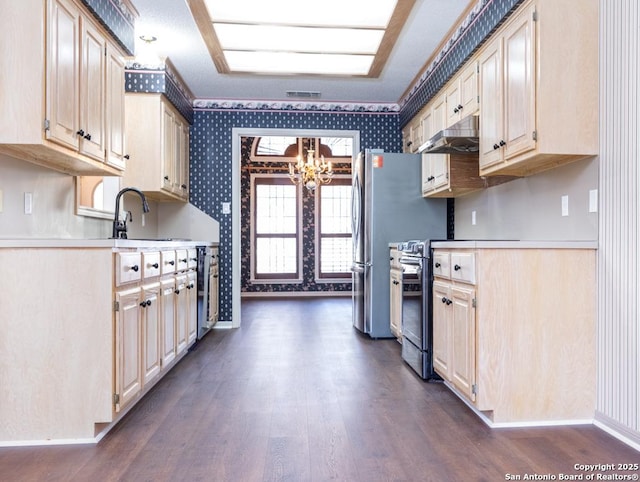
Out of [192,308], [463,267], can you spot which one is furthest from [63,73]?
[463,267]

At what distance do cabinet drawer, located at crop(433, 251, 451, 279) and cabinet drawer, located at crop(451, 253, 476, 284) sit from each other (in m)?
0.09

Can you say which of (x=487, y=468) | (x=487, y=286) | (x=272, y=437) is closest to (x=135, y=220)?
(x=272, y=437)

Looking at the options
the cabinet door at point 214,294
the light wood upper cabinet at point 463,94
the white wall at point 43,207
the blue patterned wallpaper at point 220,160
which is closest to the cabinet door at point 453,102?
the light wood upper cabinet at point 463,94

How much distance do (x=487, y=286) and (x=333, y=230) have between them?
19.2 ft

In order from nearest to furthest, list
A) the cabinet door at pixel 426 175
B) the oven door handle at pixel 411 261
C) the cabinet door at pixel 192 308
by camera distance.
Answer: the oven door handle at pixel 411 261 → the cabinet door at pixel 192 308 → the cabinet door at pixel 426 175

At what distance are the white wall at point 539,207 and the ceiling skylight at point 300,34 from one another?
57.1 inches

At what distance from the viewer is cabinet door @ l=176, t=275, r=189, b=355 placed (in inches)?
125

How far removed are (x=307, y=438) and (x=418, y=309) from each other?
4.25 feet

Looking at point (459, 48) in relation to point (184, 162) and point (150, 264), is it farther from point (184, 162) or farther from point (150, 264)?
point (184, 162)

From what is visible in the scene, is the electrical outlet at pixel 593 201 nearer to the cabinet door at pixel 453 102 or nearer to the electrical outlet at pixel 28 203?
the cabinet door at pixel 453 102

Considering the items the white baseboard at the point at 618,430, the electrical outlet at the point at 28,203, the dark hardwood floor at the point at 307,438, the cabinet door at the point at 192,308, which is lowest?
the dark hardwood floor at the point at 307,438

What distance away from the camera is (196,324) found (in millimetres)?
3854

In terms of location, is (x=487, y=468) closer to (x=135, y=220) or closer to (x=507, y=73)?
(x=507, y=73)

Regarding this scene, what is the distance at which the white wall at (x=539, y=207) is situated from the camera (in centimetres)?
232
